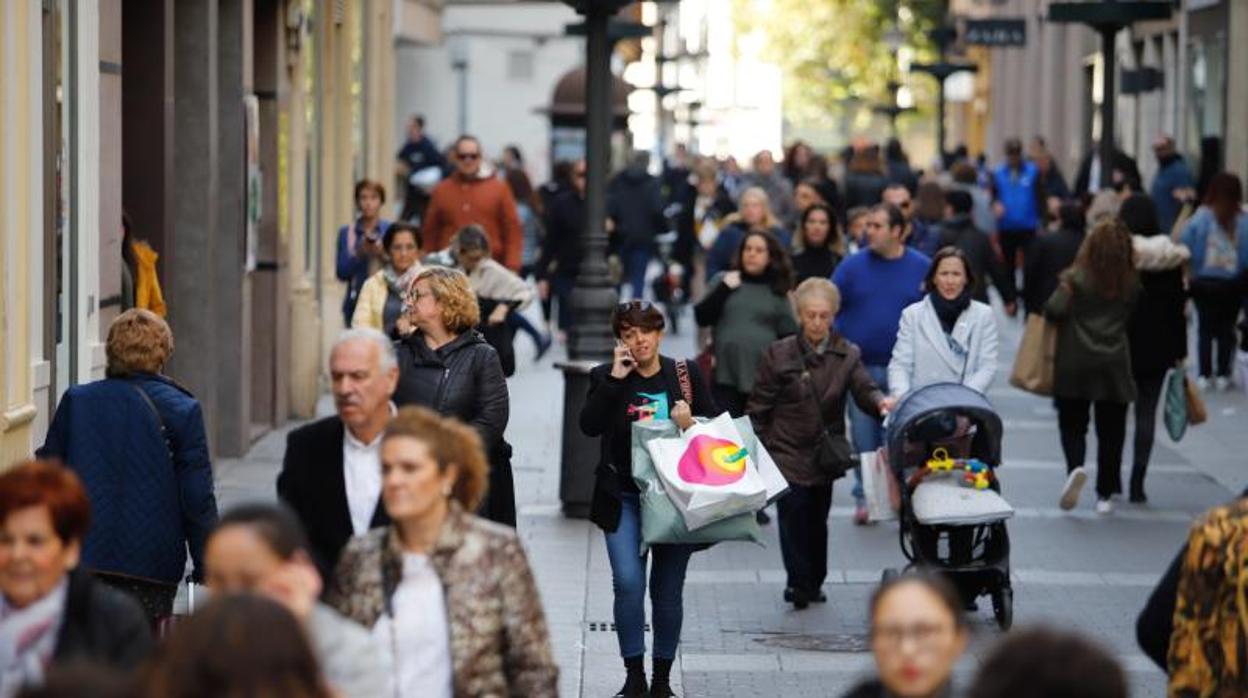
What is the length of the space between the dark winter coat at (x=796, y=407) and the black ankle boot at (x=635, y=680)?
254cm

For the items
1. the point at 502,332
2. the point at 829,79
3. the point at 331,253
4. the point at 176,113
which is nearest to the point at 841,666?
the point at 502,332

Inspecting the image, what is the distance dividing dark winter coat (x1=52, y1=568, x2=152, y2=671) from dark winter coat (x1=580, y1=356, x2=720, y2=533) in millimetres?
4573

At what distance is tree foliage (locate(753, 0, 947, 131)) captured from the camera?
69.9m

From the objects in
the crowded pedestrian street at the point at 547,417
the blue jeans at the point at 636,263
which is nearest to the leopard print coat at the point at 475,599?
the crowded pedestrian street at the point at 547,417

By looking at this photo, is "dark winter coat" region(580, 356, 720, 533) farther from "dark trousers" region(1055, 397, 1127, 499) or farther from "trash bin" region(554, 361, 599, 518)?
"dark trousers" region(1055, 397, 1127, 499)

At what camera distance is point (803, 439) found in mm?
13266

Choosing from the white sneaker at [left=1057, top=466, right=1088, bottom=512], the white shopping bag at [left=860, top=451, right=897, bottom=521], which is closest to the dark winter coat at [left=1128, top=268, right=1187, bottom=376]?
the white sneaker at [left=1057, top=466, right=1088, bottom=512]

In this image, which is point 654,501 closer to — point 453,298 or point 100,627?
point 453,298

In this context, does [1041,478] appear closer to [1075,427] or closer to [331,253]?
[1075,427]

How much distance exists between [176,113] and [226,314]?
1678 millimetres

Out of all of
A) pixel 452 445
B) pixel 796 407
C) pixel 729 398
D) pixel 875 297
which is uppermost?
pixel 452 445

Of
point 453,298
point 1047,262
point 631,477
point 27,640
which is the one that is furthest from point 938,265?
point 27,640

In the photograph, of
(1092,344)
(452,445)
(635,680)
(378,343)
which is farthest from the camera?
(1092,344)

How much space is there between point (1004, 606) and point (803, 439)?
1.22 metres
